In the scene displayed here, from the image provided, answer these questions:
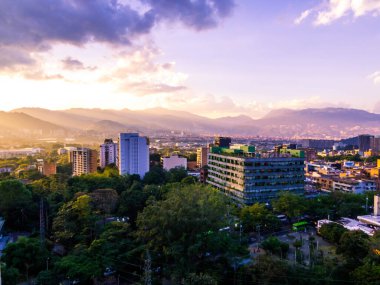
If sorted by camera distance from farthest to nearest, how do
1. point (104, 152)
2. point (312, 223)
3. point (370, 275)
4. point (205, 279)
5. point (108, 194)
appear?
point (104, 152)
point (312, 223)
point (108, 194)
point (370, 275)
point (205, 279)

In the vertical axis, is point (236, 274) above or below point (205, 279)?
below

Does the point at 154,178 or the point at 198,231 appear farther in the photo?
the point at 154,178

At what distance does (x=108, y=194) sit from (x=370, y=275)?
38.2 ft

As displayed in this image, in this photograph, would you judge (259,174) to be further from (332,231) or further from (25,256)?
(25,256)

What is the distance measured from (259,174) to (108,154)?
888 inches

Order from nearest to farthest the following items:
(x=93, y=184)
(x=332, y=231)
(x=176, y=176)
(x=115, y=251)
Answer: (x=115, y=251)
(x=332, y=231)
(x=93, y=184)
(x=176, y=176)

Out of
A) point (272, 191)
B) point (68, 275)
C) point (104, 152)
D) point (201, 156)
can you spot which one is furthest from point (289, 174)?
point (104, 152)

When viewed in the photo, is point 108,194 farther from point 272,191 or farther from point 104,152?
point 104,152

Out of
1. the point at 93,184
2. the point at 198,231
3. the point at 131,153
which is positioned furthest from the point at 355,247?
the point at 131,153

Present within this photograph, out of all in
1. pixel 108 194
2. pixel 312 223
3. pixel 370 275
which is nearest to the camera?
pixel 370 275

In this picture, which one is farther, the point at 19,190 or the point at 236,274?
the point at 19,190

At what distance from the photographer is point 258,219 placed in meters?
15.3

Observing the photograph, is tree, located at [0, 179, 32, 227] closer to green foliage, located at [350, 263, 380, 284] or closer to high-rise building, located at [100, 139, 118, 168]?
green foliage, located at [350, 263, 380, 284]

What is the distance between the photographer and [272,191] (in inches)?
804
